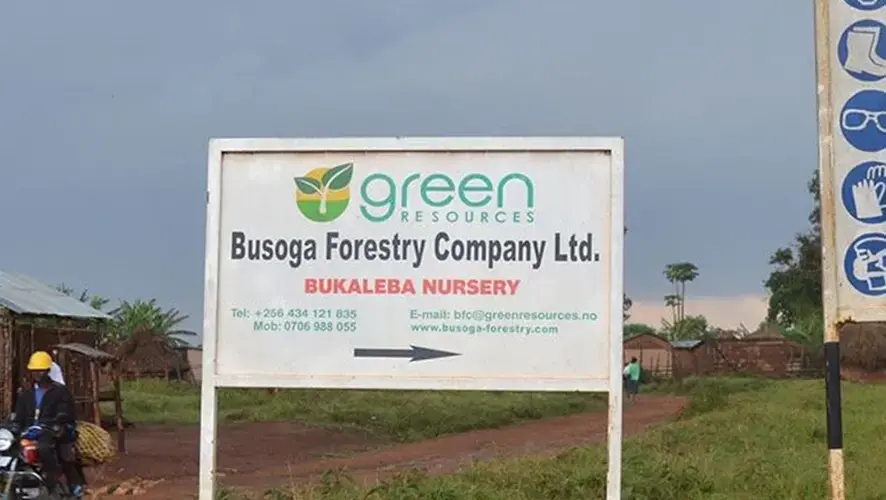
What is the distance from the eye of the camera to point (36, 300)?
21406 mm

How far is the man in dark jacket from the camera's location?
33.4 feet

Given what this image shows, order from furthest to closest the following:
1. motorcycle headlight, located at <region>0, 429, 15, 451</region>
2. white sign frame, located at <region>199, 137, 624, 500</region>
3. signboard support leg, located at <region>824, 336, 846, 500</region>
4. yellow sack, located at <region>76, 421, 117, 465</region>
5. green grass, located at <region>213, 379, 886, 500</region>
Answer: yellow sack, located at <region>76, 421, 117, 465</region> → green grass, located at <region>213, 379, 886, 500</region> → motorcycle headlight, located at <region>0, 429, 15, 451</region> → white sign frame, located at <region>199, 137, 624, 500</region> → signboard support leg, located at <region>824, 336, 846, 500</region>

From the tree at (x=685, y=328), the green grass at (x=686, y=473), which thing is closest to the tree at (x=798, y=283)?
the tree at (x=685, y=328)

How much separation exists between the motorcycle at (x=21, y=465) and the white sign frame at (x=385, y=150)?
8.81ft

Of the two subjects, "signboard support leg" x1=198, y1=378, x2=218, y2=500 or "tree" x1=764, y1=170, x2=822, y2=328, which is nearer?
"signboard support leg" x1=198, y1=378, x2=218, y2=500

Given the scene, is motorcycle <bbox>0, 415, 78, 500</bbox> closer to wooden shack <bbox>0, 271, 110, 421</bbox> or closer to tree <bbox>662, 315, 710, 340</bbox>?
wooden shack <bbox>0, 271, 110, 421</bbox>

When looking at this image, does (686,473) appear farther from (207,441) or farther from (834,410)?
(207,441)

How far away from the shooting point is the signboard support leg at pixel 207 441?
777cm

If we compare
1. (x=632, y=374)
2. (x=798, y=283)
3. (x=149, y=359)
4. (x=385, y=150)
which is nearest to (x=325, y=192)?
(x=385, y=150)

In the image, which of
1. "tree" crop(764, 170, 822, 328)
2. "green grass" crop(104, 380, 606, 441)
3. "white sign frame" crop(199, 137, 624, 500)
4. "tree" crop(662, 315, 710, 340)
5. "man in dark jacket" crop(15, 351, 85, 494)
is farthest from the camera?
"tree" crop(662, 315, 710, 340)

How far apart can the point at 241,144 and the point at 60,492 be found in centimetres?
440

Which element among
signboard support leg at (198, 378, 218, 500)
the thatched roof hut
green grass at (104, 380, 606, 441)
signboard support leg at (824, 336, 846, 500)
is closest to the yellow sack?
signboard support leg at (198, 378, 218, 500)

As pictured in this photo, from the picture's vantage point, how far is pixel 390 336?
759 cm

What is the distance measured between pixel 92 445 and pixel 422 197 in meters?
5.09
